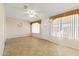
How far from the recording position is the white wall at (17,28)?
1196cm

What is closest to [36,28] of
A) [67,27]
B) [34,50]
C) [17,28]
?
[17,28]

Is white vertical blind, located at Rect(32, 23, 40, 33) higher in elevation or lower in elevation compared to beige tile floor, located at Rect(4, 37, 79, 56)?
higher

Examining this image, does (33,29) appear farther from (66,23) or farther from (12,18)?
(66,23)

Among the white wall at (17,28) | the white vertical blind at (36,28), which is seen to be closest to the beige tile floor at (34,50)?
the white wall at (17,28)

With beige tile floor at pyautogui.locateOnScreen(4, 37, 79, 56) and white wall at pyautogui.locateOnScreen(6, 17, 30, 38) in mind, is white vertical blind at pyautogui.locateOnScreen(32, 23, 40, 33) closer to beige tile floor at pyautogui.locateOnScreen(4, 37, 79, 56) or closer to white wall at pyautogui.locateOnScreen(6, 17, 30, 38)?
white wall at pyautogui.locateOnScreen(6, 17, 30, 38)

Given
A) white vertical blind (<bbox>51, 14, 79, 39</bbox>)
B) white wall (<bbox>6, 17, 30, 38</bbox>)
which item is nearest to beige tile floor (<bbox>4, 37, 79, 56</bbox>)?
white vertical blind (<bbox>51, 14, 79, 39</bbox>)

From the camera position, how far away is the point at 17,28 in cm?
1284

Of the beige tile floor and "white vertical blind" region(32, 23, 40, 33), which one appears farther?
"white vertical blind" region(32, 23, 40, 33)

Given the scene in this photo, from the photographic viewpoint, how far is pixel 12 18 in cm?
1216

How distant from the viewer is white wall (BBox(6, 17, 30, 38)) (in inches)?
471

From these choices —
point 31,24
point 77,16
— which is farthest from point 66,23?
point 31,24

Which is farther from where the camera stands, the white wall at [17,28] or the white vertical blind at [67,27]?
the white wall at [17,28]

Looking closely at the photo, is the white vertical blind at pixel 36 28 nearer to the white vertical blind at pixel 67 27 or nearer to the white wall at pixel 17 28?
the white wall at pixel 17 28

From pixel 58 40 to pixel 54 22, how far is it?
4.11 ft
